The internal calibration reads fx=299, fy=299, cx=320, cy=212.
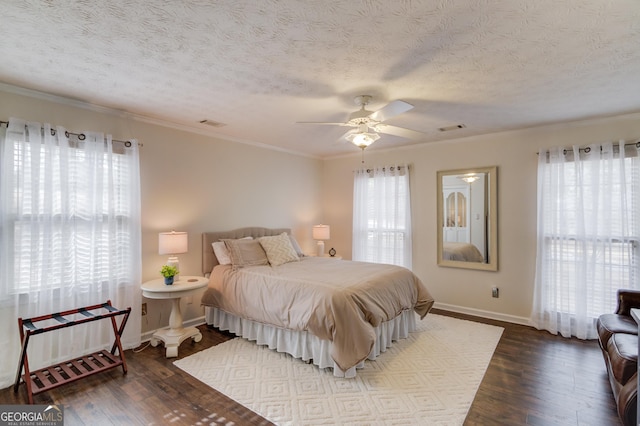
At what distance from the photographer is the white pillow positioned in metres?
3.85

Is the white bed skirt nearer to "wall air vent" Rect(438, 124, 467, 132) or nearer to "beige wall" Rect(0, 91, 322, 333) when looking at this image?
"beige wall" Rect(0, 91, 322, 333)

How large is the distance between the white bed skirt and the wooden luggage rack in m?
1.10

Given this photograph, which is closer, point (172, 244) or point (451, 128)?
point (172, 244)

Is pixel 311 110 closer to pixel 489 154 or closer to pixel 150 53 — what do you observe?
pixel 150 53

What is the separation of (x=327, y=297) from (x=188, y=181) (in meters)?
2.45

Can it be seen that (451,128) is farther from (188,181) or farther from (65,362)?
(65,362)

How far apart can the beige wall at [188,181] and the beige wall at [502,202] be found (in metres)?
2.09

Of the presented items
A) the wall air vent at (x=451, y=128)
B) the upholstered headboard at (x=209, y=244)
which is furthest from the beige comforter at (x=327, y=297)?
the wall air vent at (x=451, y=128)

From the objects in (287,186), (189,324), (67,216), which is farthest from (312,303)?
(287,186)

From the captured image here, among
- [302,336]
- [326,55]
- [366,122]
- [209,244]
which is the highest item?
[326,55]

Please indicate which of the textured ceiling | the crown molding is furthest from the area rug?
the crown molding

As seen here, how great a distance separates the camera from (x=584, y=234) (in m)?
3.54

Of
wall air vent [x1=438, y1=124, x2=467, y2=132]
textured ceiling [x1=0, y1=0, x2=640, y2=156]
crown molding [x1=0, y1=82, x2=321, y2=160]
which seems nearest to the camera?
textured ceiling [x1=0, y1=0, x2=640, y2=156]

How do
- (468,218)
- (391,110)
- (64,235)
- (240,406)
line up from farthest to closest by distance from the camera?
(468,218) → (64,235) → (391,110) → (240,406)
